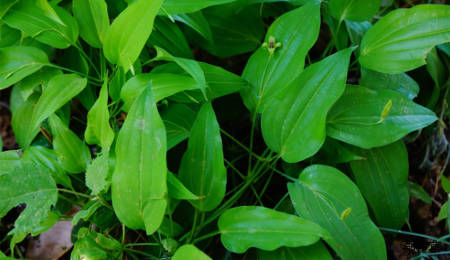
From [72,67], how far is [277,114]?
0.52m

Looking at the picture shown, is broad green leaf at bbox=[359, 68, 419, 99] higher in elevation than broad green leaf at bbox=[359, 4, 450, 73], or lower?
lower

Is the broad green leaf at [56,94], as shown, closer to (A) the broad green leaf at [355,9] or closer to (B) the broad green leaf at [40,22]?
(B) the broad green leaf at [40,22]

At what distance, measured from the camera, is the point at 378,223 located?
2.85 feet

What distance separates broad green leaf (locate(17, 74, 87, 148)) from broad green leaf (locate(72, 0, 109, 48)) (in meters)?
0.09

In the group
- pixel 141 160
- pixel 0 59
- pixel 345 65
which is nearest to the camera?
pixel 141 160

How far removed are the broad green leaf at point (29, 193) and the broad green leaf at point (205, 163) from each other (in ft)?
0.85

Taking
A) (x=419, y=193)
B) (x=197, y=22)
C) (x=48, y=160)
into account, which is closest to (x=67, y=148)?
(x=48, y=160)

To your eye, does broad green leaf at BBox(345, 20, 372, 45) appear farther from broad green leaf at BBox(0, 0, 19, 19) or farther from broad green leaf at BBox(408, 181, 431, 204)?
broad green leaf at BBox(0, 0, 19, 19)

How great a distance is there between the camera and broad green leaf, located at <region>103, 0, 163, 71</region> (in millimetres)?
680

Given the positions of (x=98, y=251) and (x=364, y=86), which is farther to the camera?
(x=364, y=86)

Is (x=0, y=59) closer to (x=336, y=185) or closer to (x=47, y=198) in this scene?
(x=47, y=198)

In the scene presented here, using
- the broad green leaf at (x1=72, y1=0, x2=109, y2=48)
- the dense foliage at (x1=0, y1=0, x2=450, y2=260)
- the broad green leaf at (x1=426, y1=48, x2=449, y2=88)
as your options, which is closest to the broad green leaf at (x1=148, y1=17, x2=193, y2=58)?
the dense foliage at (x1=0, y1=0, x2=450, y2=260)

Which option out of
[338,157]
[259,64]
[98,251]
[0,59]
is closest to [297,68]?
[259,64]

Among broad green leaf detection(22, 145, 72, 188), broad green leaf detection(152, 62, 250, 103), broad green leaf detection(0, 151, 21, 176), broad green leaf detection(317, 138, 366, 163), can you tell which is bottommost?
broad green leaf detection(317, 138, 366, 163)
